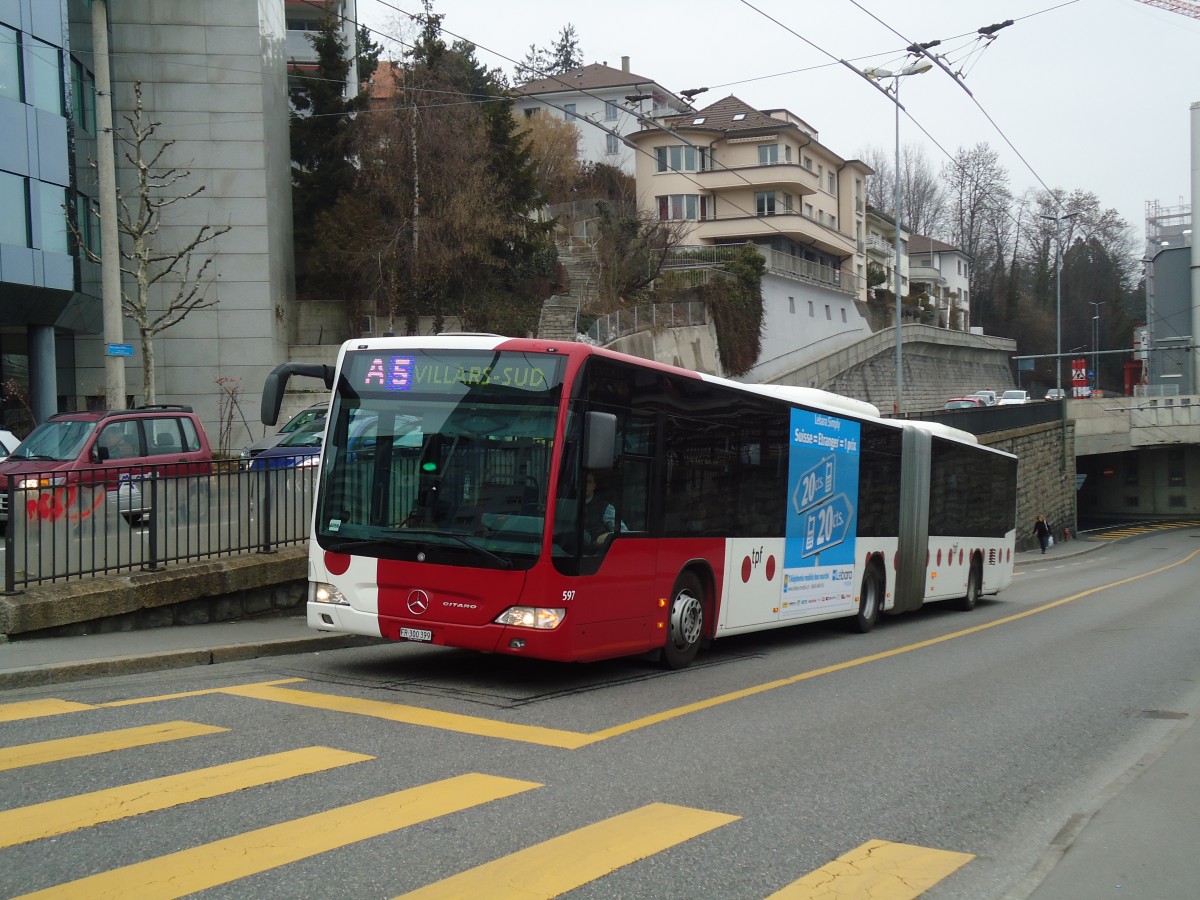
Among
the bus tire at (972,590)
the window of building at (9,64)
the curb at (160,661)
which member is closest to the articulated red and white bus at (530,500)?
the curb at (160,661)

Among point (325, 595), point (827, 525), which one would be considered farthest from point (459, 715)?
point (827, 525)

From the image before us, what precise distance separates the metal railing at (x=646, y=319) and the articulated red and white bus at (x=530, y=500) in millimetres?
28351

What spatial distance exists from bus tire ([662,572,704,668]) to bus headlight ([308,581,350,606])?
299cm

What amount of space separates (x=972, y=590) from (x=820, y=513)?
869 centimetres

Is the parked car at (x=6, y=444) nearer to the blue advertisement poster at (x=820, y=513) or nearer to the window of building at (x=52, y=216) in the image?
the window of building at (x=52, y=216)

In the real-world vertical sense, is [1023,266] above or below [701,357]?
above

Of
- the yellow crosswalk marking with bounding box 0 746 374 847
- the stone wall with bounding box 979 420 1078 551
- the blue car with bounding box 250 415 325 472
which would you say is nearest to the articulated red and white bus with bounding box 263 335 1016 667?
the yellow crosswalk marking with bounding box 0 746 374 847

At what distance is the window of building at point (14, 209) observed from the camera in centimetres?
3036

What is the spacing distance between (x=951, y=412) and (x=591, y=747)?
130ft

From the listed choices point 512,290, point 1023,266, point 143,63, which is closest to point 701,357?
point 512,290

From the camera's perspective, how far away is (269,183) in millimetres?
38281

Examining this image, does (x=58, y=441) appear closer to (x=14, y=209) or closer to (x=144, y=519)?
(x=144, y=519)

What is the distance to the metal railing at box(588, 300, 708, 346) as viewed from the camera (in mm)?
41031

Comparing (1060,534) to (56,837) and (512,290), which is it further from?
(56,837)
